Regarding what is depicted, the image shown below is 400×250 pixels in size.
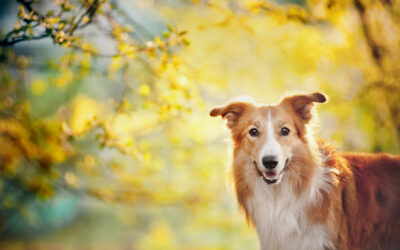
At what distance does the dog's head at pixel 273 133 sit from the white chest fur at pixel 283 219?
0.23 metres

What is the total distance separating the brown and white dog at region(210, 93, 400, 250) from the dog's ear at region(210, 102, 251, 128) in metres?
0.02

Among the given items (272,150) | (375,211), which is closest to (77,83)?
(272,150)

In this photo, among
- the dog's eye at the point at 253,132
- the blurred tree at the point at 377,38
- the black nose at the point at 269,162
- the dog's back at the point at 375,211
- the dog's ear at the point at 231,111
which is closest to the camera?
the black nose at the point at 269,162

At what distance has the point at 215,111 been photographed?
366cm

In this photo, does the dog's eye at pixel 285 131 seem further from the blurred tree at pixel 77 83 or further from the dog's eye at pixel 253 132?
the blurred tree at pixel 77 83

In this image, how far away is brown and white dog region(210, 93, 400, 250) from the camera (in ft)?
11.1

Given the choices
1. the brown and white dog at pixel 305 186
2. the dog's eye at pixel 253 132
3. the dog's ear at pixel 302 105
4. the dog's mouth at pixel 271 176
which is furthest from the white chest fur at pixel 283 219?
the dog's ear at pixel 302 105

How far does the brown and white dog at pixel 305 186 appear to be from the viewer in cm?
337

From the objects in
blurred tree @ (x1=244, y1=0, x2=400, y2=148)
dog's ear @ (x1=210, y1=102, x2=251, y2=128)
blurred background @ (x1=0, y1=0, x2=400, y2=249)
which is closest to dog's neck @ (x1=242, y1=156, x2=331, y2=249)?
blurred background @ (x1=0, y1=0, x2=400, y2=249)

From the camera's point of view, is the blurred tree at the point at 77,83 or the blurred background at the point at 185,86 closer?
the blurred tree at the point at 77,83

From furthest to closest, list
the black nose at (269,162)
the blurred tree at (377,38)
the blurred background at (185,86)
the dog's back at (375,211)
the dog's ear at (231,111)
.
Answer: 1. the blurred tree at (377,38)
2. the blurred background at (185,86)
3. the dog's ear at (231,111)
4. the dog's back at (375,211)
5. the black nose at (269,162)

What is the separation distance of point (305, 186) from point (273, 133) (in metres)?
0.58

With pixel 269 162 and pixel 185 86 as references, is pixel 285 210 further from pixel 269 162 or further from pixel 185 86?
pixel 185 86

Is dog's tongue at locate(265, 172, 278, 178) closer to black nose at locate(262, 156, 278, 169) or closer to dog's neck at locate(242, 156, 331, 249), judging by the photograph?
black nose at locate(262, 156, 278, 169)
